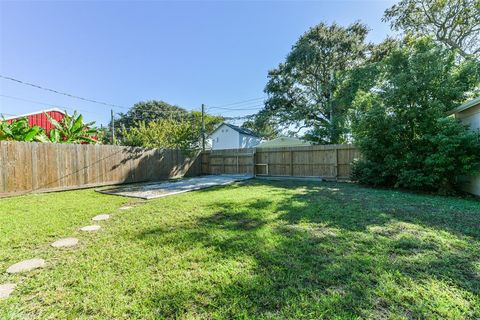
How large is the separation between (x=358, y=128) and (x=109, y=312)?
8437 mm

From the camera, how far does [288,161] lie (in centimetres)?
1085

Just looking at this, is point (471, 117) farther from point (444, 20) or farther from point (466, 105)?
point (444, 20)

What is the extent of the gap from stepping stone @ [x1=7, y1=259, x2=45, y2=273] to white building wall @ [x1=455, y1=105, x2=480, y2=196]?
9.21m

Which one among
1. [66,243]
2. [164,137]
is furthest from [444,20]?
[66,243]

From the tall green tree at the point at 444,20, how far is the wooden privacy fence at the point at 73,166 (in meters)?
15.3

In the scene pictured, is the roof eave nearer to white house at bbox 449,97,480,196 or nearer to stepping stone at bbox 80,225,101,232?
white house at bbox 449,97,480,196

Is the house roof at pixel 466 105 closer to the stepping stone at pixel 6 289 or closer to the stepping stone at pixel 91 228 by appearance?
the stepping stone at pixel 91 228

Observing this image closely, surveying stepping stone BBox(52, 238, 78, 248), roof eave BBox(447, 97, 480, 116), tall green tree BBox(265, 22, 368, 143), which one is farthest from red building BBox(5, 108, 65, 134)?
roof eave BBox(447, 97, 480, 116)

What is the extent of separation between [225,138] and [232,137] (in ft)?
3.68

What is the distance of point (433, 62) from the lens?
6785 millimetres

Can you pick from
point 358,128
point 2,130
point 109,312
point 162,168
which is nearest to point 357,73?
point 358,128

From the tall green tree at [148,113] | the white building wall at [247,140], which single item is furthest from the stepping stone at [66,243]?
the tall green tree at [148,113]

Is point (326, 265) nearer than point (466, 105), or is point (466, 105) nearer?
point (326, 265)

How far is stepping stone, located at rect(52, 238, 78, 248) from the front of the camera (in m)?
2.76
